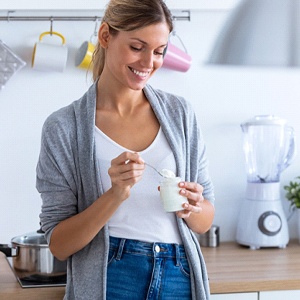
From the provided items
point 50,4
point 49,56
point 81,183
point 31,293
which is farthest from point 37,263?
point 50,4

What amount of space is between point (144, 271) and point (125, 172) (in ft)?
0.75

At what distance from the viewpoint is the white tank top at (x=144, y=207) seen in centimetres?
156

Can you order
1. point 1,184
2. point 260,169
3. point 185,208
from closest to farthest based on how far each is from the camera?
point 185,208 → point 1,184 → point 260,169

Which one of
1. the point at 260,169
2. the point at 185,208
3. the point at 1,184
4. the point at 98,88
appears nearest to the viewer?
the point at 185,208

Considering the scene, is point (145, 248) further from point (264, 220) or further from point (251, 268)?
point (264, 220)

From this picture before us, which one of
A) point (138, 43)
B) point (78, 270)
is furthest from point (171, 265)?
point (138, 43)

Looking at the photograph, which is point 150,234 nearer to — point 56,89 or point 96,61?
point 96,61

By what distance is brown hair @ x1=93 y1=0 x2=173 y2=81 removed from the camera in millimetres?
1537

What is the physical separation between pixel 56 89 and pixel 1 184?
1.18 feet

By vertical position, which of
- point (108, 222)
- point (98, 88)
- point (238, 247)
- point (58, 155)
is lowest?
point (238, 247)

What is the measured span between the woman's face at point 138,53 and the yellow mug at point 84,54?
0.82 metres

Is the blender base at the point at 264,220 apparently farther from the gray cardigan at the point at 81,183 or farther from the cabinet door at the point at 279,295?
the gray cardigan at the point at 81,183

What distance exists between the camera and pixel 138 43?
154 cm

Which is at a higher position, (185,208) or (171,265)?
(185,208)
